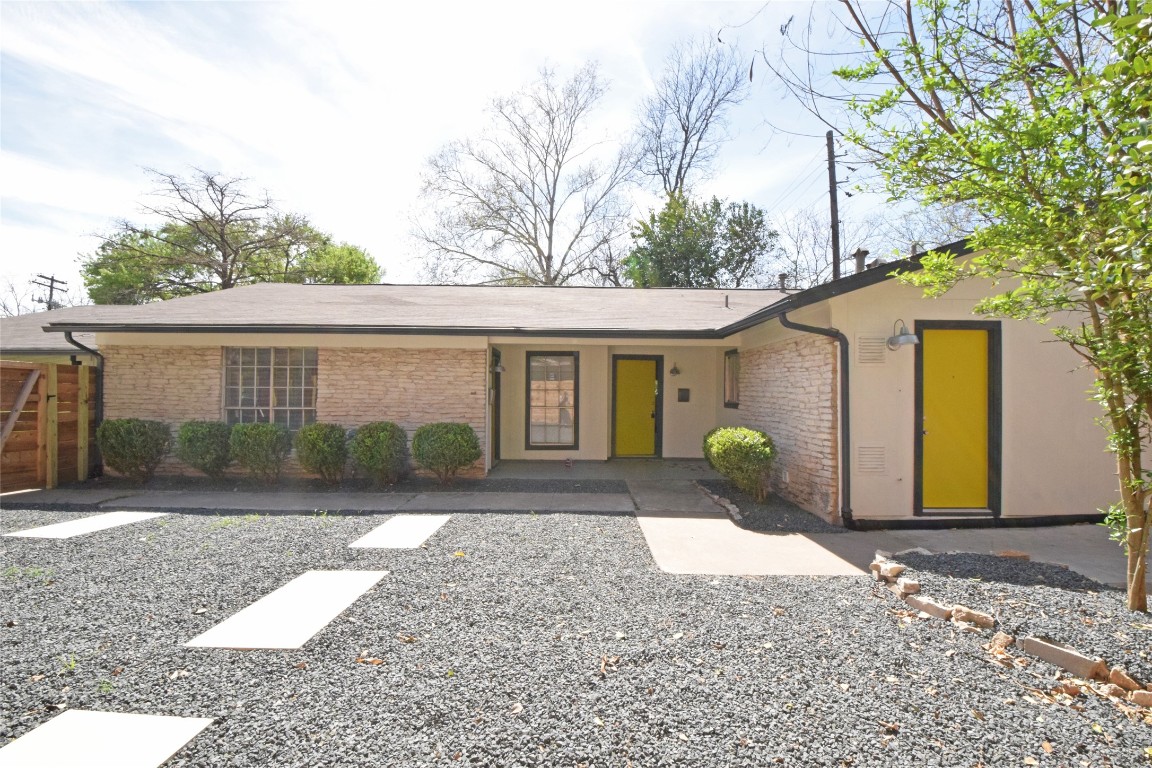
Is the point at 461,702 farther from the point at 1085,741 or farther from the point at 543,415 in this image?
the point at 543,415

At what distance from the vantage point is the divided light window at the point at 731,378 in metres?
9.63

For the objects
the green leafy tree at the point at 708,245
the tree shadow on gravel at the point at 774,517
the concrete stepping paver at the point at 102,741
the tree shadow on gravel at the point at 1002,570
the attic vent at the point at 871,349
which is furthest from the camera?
the green leafy tree at the point at 708,245

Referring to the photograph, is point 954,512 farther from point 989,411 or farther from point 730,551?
point 730,551

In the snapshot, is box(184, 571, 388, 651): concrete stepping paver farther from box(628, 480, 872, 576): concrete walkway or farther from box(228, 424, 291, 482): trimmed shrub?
box(228, 424, 291, 482): trimmed shrub

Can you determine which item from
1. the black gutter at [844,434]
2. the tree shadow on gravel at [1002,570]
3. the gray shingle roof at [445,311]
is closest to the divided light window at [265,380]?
the gray shingle roof at [445,311]

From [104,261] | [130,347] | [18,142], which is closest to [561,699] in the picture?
[130,347]

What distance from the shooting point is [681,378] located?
35.7ft

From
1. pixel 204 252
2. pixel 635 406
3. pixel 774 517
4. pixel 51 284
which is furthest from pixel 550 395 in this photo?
pixel 51 284

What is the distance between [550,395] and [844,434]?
18.4 ft

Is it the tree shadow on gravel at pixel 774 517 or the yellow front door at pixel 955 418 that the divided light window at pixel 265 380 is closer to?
the tree shadow on gravel at pixel 774 517

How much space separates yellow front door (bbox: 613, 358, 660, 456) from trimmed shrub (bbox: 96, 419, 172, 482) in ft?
24.0

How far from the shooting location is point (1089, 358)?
3.32m

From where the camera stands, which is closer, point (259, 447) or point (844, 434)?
point (844, 434)

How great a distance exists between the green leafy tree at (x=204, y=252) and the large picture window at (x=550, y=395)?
1859 centimetres
